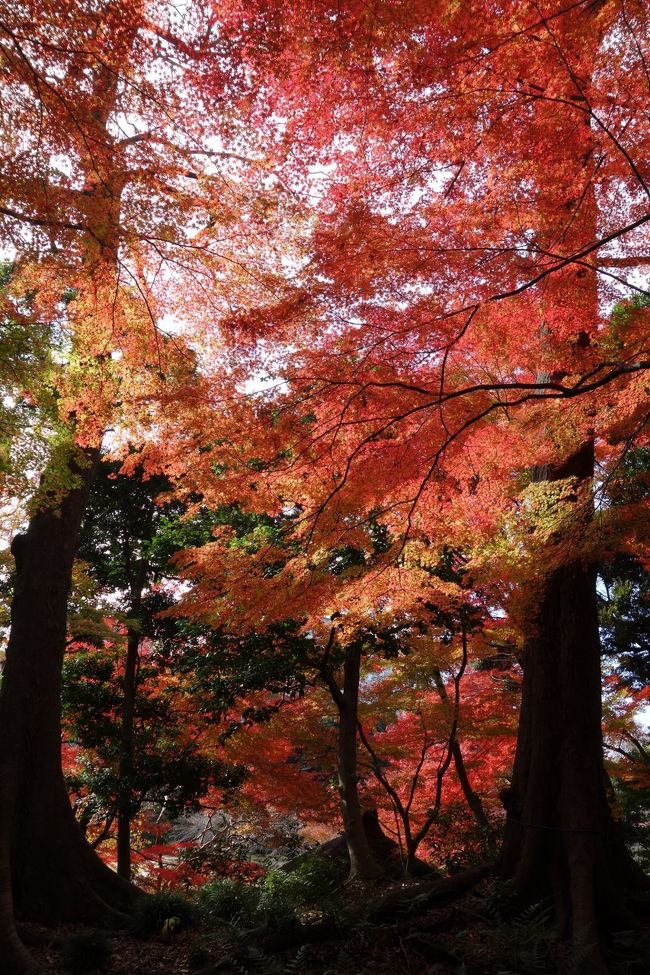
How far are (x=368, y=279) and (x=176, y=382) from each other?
238cm

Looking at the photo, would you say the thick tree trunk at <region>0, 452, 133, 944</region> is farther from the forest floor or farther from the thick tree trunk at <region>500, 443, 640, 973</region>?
the thick tree trunk at <region>500, 443, 640, 973</region>

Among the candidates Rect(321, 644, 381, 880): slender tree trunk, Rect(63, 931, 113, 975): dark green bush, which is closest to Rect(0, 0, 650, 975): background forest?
Rect(63, 931, 113, 975): dark green bush

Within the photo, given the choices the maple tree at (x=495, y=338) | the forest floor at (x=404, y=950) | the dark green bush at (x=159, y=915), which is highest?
the maple tree at (x=495, y=338)

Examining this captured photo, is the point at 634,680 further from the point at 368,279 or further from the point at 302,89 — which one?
the point at 302,89

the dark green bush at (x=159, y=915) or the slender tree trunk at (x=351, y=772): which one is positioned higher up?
the slender tree trunk at (x=351, y=772)

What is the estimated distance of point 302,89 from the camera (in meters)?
4.48

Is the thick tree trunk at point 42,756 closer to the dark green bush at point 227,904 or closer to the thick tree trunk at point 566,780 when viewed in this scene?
the dark green bush at point 227,904

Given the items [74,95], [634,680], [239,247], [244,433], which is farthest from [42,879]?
[634,680]

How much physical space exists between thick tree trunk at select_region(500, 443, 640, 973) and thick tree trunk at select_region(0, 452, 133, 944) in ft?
13.8

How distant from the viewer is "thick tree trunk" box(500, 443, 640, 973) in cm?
498

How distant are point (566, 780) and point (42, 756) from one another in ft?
16.8

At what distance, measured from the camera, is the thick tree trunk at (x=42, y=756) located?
6.21m

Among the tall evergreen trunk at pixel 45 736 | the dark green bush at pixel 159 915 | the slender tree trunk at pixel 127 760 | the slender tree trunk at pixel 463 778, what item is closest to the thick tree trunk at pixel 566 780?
the dark green bush at pixel 159 915

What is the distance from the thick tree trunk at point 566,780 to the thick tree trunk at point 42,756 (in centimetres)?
420
